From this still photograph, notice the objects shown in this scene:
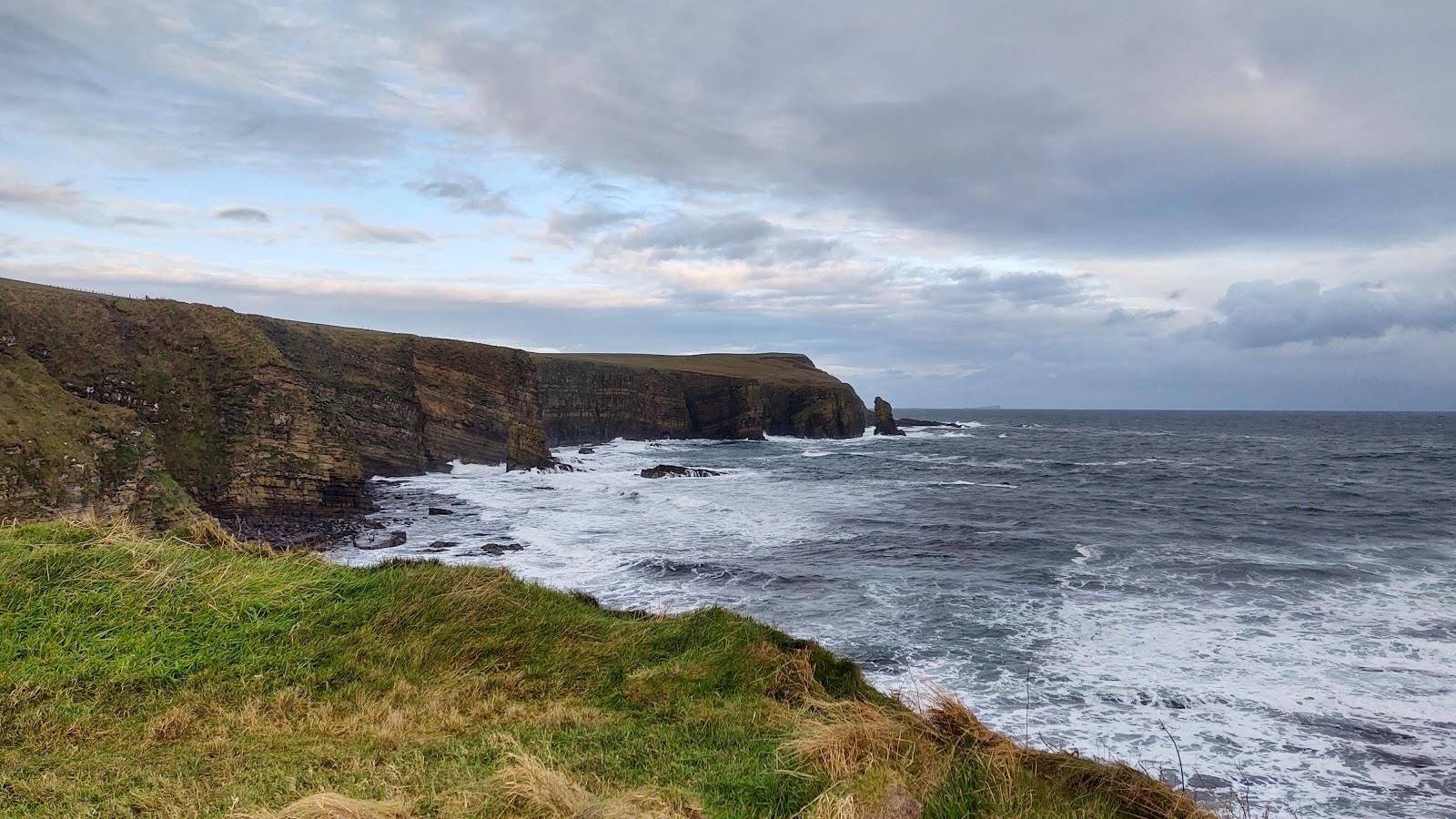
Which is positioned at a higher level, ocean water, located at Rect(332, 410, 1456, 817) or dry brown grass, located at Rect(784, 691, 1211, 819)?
dry brown grass, located at Rect(784, 691, 1211, 819)

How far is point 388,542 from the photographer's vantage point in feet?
80.4

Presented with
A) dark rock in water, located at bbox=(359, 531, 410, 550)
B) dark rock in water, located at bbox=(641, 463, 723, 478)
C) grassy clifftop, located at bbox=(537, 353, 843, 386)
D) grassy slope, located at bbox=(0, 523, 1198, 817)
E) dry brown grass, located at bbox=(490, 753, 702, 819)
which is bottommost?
dark rock in water, located at bbox=(359, 531, 410, 550)

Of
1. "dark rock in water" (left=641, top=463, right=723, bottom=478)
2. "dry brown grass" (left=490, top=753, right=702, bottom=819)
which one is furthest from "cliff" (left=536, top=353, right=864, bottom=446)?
"dry brown grass" (left=490, top=753, right=702, bottom=819)

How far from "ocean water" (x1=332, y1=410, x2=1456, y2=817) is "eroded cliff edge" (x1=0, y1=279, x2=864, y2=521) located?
3.80m

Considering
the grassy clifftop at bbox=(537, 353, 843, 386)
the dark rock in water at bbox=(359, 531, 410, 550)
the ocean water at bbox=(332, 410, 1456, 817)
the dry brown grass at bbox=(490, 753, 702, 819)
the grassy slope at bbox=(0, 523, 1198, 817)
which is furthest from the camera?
the grassy clifftop at bbox=(537, 353, 843, 386)

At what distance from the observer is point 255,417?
2906 cm

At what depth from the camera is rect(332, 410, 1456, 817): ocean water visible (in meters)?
11.4

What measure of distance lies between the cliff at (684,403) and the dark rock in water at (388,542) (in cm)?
4508

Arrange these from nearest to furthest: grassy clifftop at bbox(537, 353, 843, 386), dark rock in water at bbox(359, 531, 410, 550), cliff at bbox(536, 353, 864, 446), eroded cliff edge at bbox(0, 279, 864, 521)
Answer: eroded cliff edge at bbox(0, 279, 864, 521) < dark rock in water at bbox(359, 531, 410, 550) < cliff at bbox(536, 353, 864, 446) < grassy clifftop at bbox(537, 353, 843, 386)

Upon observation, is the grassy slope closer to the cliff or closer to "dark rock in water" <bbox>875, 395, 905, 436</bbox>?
the cliff

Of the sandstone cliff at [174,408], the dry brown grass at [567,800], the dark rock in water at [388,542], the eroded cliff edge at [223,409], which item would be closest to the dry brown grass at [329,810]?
the dry brown grass at [567,800]

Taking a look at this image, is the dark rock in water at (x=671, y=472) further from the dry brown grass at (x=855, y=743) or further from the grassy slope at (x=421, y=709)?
the dry brown grass at (x=855, y=743)

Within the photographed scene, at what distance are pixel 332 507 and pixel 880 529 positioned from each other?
22421 mm

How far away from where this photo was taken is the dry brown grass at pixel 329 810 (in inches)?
165
